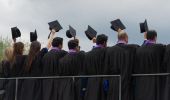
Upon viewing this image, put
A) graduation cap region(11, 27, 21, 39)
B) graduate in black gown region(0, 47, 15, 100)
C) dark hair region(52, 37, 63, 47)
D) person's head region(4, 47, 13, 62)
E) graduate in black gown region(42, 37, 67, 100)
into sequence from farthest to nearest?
1. graduation cap region(11, 27, 21, 39)
2. graduate in black gown region(0, 47, 15, 100)
3. person's head region(4, 47, 13, 62)
4. graduate in black gown region(42, 37, 67, 100)
5. dark hair region(52, 37, 63, 47)

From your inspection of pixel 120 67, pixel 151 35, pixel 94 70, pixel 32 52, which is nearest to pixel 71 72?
pixel 94 70

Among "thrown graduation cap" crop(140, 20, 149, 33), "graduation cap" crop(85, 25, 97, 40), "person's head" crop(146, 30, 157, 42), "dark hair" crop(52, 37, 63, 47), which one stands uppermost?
"thrown graduation cap" crop(140, 20, 149, 33)

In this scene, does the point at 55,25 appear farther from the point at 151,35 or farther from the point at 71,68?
the point at 151,35

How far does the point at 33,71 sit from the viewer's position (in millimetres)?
15953

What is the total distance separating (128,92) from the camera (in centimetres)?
1391

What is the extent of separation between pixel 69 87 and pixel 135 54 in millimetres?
2167

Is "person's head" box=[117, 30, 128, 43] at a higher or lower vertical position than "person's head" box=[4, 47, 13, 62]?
higher

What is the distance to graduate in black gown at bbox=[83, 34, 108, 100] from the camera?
14570mm

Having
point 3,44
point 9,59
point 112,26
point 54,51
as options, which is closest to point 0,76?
point 9,59

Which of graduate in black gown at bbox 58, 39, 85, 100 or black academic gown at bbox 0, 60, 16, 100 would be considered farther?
black academic gown at bbox 0, 60, 16, 100

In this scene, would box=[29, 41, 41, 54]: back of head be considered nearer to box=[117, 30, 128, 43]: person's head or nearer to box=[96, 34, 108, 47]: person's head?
box=[96, 34, 108, 47]: person's head

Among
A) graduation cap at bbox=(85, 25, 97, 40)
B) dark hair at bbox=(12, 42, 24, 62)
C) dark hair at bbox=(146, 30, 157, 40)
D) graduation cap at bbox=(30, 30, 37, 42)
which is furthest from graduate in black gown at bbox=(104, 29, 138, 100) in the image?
dark hair at bbox=(12, 42, 24, 62)

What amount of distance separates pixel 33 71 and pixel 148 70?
3.70m

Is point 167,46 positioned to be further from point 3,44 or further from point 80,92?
point 3,44
